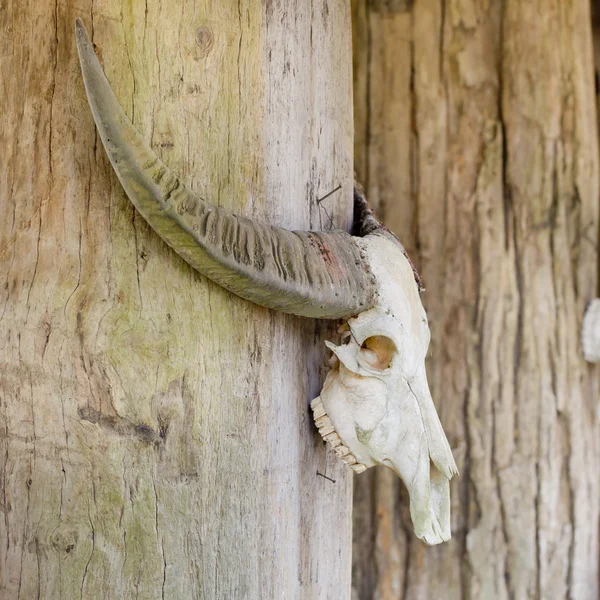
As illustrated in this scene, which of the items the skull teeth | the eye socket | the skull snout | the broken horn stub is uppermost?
the broken horn stub

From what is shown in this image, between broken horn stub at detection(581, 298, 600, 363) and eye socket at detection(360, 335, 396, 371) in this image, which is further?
broken horn stub at detection(581, 298, 600, 363)

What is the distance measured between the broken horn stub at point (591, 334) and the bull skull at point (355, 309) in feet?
3.16

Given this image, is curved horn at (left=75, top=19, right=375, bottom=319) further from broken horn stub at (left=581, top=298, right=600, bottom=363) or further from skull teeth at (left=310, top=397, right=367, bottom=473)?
broken horn stub at (left=581, top=298, right=600, bottom=363)

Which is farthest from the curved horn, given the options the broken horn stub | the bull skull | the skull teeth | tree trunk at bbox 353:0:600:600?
the broken horn stub

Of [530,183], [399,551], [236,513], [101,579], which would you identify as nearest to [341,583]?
[236,513]

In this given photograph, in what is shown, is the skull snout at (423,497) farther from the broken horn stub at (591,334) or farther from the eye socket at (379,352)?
→ the broken horn stub at (591,334)

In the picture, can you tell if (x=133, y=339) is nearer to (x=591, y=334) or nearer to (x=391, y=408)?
(x=391, y=408)

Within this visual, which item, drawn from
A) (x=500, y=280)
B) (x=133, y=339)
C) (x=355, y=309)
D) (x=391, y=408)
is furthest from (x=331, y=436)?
(x=500, y=280)

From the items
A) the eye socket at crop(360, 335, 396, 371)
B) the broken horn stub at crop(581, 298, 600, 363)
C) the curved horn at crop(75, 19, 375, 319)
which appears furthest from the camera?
the broken horn stub at crop(581, 298, 600, 363)

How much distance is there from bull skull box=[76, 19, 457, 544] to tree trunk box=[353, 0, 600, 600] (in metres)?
0.87

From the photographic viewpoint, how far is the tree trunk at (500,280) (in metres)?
2.10

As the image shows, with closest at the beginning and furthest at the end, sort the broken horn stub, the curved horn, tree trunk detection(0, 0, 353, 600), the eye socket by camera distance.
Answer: the curved horn
tree trunk detection(0, 0, 353, 600)
the eye socket
the broken horn stub

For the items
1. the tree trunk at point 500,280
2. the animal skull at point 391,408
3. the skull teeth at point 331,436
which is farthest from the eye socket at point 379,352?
the tree trunk at point 500,280

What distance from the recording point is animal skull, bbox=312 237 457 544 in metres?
1.21
